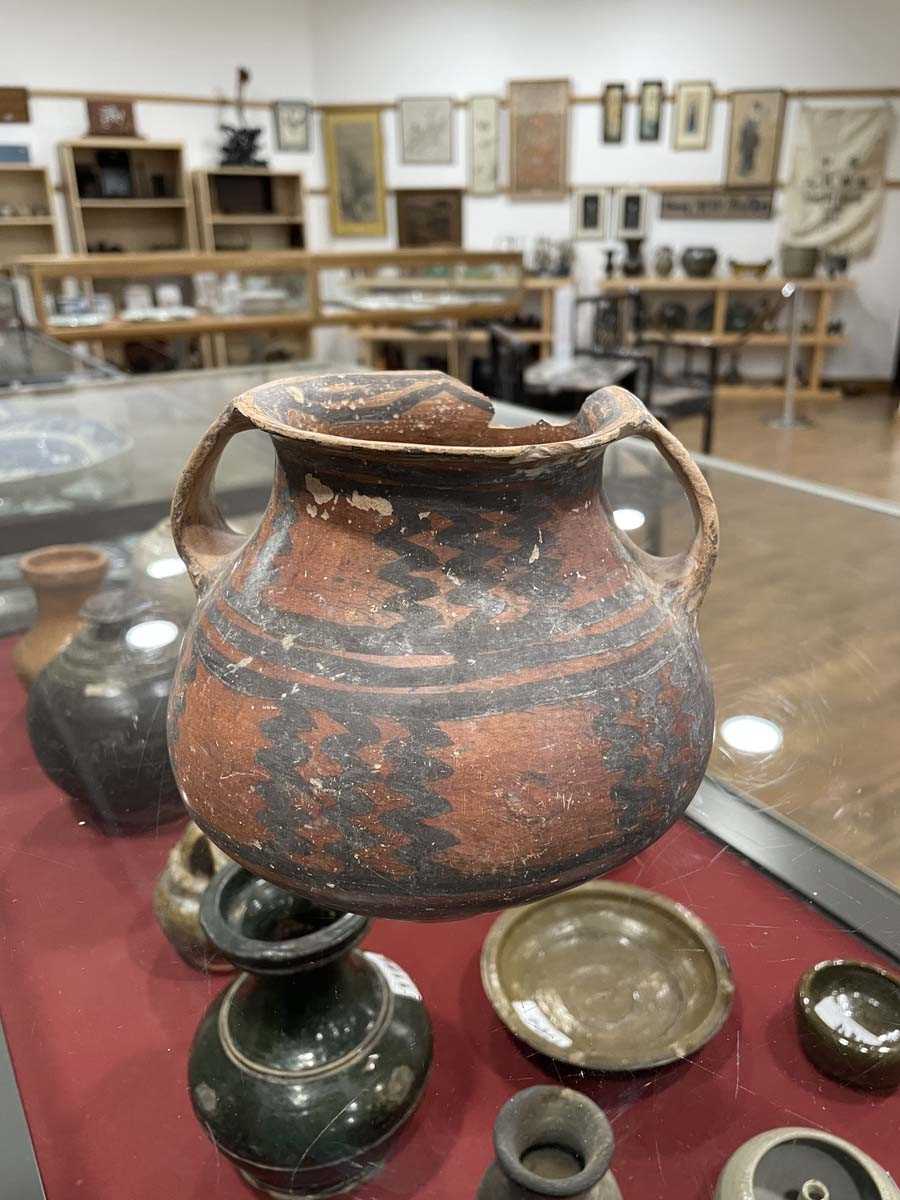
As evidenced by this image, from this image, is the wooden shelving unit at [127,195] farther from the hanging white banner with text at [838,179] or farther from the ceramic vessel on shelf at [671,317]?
the hanging white banner with text at [838,179]

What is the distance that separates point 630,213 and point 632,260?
33 centimetres

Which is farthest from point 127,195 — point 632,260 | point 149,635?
point 149,635

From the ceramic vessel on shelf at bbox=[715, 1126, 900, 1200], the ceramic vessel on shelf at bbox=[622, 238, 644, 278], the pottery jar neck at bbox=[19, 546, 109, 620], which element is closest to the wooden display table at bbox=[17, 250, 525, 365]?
the pottery jar neck at bbox=[19, 546, 109, 620]

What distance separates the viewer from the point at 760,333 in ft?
20.8

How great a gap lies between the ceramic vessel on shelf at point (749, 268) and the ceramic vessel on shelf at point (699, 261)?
13 centimetres

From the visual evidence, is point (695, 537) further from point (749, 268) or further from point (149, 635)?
point (749, 268)

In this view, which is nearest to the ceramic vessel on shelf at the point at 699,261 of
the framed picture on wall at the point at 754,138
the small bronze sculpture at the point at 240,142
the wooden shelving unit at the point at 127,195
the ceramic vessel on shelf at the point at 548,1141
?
the framed picture on wall at the point at 754,138

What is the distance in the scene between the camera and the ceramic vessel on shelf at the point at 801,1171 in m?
0.82

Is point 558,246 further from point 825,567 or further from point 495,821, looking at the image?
point 495,821

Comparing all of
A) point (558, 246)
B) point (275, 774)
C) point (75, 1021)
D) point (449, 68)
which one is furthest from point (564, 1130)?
point (449, 68)

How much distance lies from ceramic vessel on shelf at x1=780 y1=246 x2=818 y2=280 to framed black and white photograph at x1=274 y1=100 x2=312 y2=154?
3.26 m

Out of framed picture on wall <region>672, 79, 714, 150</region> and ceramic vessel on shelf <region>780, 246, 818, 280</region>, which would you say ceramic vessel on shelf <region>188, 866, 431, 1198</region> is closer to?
ceramic vessel on shelf <region>780, 246, 818, 280</region>

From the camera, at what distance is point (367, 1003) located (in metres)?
1.01

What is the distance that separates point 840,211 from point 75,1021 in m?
6.72
